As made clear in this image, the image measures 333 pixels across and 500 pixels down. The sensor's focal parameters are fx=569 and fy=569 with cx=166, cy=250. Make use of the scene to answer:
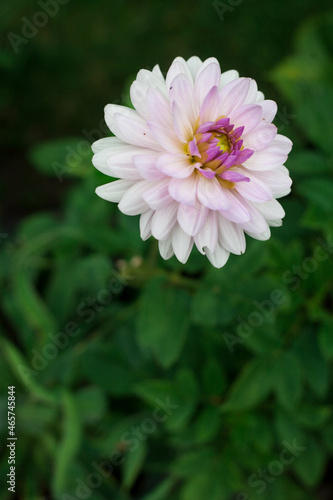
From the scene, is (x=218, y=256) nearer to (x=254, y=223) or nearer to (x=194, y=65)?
(x=254, y=223)

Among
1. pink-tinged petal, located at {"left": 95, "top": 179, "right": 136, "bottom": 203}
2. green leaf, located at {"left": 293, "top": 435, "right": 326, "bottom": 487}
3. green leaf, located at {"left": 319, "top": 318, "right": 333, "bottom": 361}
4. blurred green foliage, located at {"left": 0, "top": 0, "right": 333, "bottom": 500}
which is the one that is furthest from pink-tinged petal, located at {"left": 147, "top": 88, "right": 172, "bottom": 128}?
green leaf, located at {"left": 293, "top": 435, "right": 326, "bottom": 487}

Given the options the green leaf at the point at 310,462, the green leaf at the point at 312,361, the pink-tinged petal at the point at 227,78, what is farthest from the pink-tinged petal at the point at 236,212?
the green leaf at the point at 310,462
